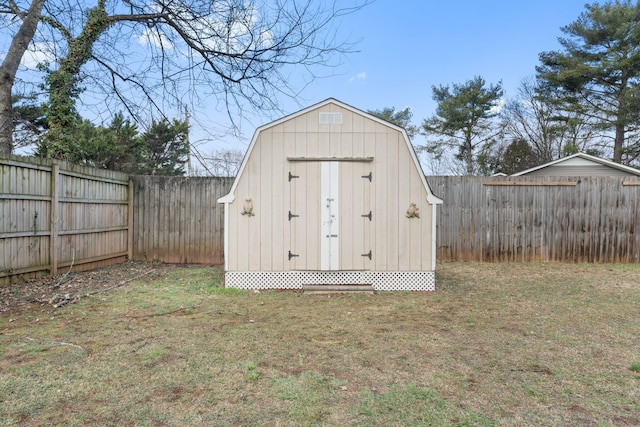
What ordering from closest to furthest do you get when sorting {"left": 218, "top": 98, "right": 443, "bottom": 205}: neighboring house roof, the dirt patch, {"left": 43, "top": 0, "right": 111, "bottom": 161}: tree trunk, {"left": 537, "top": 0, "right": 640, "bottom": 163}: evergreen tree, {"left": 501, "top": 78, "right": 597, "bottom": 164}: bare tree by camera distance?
the dirt patch, {"left": 218, "top": 98, "right": 443, "bottom": 205}: neighboring house roof, {"left": 43, "top": 0, "right": 111, "bottom": 161}: tree trunk, {"left": 537, "top": 0, "right": 640, "bottom": 163}: evergreen tree, {"left": 501, "top": 78, "right": 597, "bottom": 164}: bare tree

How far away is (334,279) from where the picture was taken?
5543 millimetres

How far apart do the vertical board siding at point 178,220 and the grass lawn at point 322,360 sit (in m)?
2.85

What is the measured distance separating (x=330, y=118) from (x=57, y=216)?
14.9ft

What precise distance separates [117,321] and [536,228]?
25.8ft

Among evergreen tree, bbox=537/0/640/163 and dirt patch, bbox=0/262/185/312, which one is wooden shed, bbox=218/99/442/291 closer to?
dirt patch, bbox=0/262/185/312

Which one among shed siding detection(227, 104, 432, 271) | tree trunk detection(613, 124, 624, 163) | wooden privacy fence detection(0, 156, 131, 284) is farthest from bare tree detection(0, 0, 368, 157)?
tree trunk detection(613, 124, 624, 163)

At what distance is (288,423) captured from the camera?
1.96m

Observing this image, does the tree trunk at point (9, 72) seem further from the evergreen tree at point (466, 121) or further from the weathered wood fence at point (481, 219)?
the evergreen tree at point (466, 121)

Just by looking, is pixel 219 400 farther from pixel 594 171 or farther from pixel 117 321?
→ pixel 594 171

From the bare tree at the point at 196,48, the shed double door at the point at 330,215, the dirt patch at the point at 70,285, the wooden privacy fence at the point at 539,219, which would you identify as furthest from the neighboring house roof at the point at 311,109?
the wooden privacy fence at the point at 539,219

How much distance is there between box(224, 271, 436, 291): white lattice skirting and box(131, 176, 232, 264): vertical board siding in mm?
2567

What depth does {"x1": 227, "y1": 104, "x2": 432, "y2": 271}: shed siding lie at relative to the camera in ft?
18.1

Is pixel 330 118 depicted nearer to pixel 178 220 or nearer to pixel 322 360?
pixel 322 360

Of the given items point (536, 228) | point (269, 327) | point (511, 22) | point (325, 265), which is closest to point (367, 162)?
point (325, 265)
